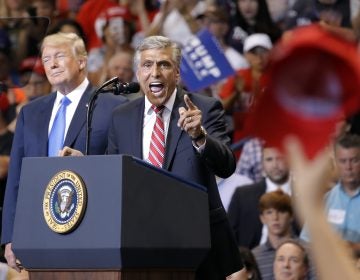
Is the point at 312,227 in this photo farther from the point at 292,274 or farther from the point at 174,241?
the point at 292,274

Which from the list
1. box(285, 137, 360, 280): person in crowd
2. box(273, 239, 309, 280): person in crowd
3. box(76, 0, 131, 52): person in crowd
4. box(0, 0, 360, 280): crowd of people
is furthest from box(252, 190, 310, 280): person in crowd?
box(285, 137, 360, 280): person in crowd

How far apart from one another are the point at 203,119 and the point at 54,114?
0.86 metres

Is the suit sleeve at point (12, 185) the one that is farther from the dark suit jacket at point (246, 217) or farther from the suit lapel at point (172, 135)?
the dark suit jacket at point (246, 217)

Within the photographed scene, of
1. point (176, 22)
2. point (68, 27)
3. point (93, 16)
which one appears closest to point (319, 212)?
point (68, 27)

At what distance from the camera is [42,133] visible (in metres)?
4.86

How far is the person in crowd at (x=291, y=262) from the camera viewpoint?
20.5 ft

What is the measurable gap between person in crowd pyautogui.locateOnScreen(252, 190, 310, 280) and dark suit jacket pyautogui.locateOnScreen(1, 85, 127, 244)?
2.12m

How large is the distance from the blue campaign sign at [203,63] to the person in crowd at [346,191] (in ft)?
4.86

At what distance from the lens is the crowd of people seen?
4.11m

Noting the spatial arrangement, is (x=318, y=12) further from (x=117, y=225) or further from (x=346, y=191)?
(x=117, y=225)

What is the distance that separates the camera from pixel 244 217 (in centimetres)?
722

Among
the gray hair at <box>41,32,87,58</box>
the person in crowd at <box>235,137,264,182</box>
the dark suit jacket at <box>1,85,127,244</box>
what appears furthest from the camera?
the person in crowd at <box>235,137,264,182</box>

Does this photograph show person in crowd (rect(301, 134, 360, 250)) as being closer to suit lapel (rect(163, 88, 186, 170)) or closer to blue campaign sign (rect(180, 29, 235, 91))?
blue campaign sign (rect(180, 29, 235, 91))

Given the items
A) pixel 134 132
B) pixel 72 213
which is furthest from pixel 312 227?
pixel 134 132
